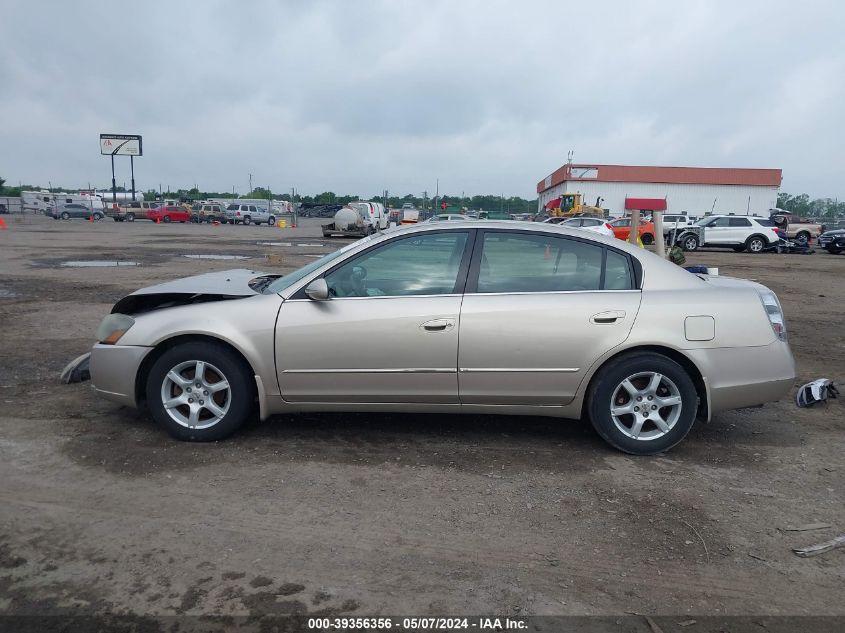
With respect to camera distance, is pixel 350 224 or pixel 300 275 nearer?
pixel 300 275

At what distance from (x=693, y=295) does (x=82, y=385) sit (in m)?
5.01

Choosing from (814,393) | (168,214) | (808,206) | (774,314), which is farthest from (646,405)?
(808,206)

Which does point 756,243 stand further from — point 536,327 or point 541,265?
point 536,327

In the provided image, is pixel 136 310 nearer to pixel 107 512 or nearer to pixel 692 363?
pixel 107 512

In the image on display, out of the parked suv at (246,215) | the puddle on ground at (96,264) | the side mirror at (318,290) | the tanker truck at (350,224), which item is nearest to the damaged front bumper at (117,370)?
the side mirror at (318,290)

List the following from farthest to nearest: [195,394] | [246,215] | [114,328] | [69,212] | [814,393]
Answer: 1. [246,215]
2. [69,212]
3. [814,393]
4. [114,328]
5. [195,394]

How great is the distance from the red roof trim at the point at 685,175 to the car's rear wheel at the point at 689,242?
1532 inches

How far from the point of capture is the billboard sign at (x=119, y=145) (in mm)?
72250

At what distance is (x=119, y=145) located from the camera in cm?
7262

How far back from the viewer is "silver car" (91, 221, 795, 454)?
406cm

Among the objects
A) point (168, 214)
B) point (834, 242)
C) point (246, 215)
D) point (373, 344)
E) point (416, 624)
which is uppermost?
point (246, 215)

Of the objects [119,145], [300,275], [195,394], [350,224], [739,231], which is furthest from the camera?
[119,145]

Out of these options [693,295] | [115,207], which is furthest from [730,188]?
[693,295]

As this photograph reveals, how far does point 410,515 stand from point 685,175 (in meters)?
68.7
